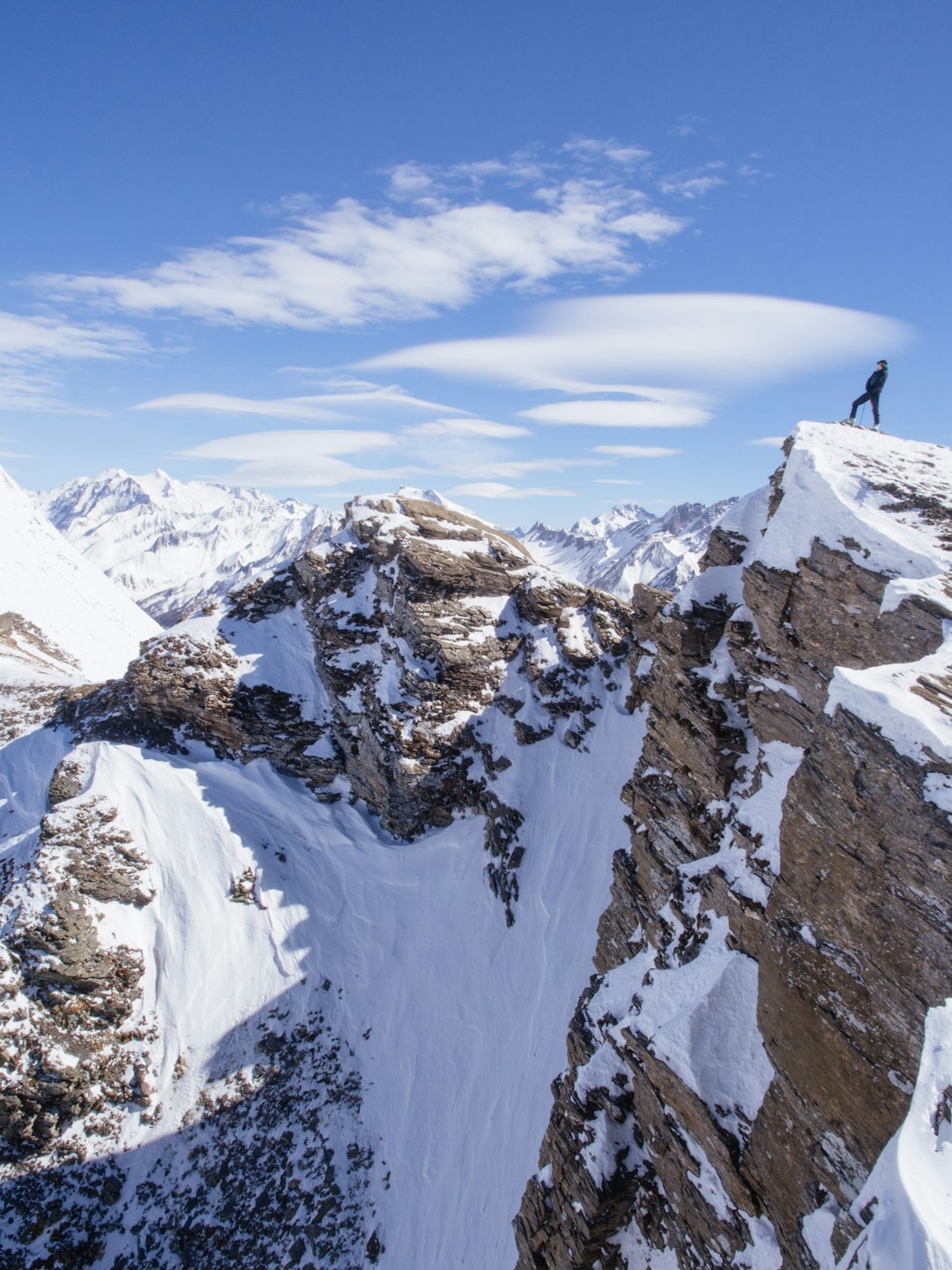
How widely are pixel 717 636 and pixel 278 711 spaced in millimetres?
32317

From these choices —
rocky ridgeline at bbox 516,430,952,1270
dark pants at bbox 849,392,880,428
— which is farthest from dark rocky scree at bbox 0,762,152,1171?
dark pants at bbox 849,392,880,428

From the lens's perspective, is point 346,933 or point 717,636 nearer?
point 717,636

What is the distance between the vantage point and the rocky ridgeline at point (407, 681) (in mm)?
39312

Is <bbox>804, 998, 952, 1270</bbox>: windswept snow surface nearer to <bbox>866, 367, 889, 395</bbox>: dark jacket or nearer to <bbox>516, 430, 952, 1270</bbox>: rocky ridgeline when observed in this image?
<bbox>516, 430, 952, 1270</bbox>: rocky ridgeline

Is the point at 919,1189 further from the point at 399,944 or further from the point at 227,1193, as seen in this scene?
the point at 399,944

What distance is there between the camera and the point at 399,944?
3528cm

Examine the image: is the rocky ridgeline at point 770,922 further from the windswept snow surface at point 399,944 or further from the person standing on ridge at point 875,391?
the windswept snow surface at point 399,944

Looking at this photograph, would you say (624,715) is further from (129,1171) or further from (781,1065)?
(129,1171)

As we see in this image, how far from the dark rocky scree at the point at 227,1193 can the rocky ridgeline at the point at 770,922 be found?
42.1ft

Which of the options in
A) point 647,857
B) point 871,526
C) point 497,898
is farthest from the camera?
point 497,898

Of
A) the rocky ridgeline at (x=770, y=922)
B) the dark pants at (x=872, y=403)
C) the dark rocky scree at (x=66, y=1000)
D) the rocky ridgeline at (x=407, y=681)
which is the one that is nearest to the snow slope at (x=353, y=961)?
the dark rocky scree at (x=66, y=1000)

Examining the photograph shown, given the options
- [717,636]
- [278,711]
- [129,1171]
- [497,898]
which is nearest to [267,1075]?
[129,1171]

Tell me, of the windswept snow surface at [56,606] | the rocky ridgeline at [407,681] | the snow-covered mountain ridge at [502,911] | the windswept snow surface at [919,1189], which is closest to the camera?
the windswept snow surface at [919,1189]

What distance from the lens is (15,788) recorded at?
41469mm
